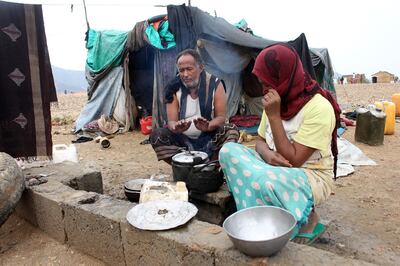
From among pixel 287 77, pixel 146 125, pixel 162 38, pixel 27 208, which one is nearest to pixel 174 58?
pixel 162 38

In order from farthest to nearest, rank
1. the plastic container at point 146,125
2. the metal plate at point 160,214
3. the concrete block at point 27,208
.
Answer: the plastic container at point 146,125
the concrete block at point 27,208
the metal plate at point 160,214

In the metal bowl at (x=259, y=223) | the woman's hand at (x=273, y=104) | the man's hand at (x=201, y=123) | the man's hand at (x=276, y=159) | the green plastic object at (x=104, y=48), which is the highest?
the green plastic object at (x=104, y=48)

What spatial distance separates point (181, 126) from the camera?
130 inches

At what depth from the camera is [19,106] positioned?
3.21 m

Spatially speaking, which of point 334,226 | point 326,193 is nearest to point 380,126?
point 334,226

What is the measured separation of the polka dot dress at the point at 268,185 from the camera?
195cm

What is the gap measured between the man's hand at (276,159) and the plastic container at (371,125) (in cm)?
423

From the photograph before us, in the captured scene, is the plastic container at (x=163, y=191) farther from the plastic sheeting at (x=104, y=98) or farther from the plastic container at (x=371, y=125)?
the plastic sheeting at (x=104, y=98)

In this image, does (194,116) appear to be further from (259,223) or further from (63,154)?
(259,223)

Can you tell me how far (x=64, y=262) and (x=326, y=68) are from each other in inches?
294

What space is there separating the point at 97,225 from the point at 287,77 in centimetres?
157

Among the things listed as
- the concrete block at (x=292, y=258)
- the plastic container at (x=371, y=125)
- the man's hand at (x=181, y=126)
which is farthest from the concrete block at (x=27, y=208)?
the plastic container at (x=371, y=125)

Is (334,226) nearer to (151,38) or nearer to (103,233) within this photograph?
(103,233)

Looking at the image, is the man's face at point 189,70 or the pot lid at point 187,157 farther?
the man's face at point 189,70
